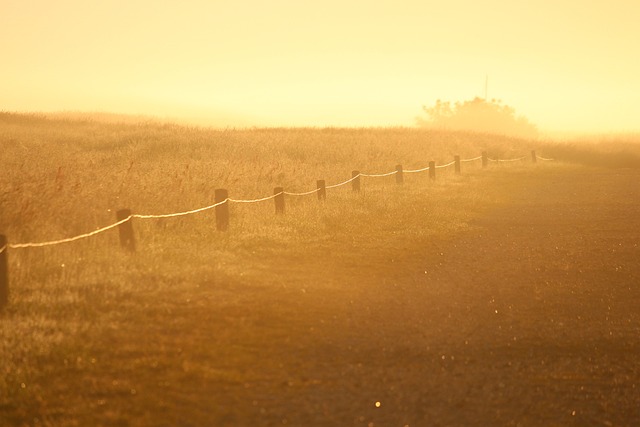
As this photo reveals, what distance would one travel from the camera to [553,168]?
35.1 metres

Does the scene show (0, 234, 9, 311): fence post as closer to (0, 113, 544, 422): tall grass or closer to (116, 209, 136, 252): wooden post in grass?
(0, 113, 544, 422): tall grass

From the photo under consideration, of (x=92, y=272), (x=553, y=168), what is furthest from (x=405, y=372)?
(x=553, y=168)

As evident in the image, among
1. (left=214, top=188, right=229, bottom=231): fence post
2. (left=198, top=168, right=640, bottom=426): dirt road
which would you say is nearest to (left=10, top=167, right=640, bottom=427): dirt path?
(left=198, top=168, right=640, bottom=426): dirt road

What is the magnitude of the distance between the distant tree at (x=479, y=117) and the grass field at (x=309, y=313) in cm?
6928

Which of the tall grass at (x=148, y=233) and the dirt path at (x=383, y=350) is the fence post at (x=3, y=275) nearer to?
the tall grass at (x=148, y=233)

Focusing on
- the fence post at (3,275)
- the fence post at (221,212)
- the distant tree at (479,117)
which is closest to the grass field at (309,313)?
the fence post at (221,212)

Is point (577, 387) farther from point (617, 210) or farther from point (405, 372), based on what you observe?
point (617, 210)

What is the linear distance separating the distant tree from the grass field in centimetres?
6928

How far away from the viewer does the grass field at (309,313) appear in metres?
5.12

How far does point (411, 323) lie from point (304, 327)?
3.82 feet

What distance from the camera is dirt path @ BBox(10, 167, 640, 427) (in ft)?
16.3

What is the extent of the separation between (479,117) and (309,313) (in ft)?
265

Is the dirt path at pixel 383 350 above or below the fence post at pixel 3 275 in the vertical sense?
below

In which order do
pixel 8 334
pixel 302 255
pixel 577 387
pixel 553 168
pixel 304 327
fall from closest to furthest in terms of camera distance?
pixel 577 387
pixel 8 334
pixel 304 327
pixel 302 255
pixel 553 168
